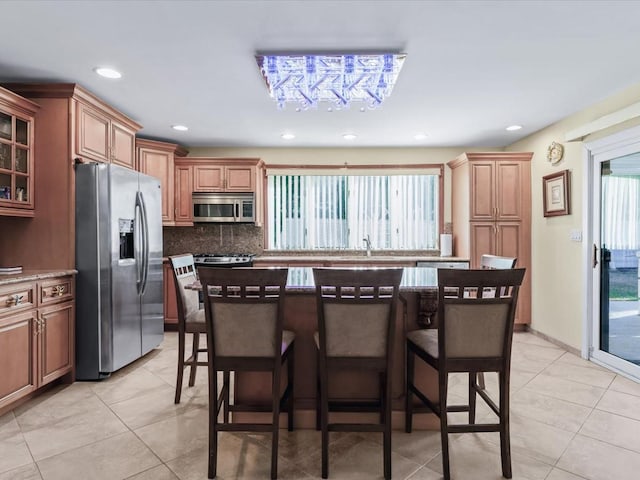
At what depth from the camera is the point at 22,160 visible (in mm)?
2928

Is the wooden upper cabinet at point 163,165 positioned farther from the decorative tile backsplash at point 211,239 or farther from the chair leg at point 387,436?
the chair leg at point 387,436

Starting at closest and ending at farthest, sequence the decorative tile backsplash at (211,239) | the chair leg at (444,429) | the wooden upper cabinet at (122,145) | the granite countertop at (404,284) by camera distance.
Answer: the chair leg at (444,429), the granite countertop at (404,284), the wooden upper cabinet at (122,145), the decorative tile backsplash at (211,239)

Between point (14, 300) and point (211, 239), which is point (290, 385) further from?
point (211, 239)

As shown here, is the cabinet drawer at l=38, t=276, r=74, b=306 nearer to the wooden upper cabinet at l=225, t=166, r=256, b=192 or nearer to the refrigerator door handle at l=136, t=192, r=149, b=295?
the refrigerator door handle at l=136, t=192, r=149, b=295

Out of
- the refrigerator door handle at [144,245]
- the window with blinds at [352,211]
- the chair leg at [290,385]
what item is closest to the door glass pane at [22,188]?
the refrigerator door handle at [144,245]

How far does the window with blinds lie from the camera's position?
5289 millimetres

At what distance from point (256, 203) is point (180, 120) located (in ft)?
4.52

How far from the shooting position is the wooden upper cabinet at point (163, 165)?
4.42m

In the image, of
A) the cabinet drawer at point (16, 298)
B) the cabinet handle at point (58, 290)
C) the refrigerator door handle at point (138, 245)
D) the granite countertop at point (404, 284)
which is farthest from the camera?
the refrigerator door handle at point (138, 245)

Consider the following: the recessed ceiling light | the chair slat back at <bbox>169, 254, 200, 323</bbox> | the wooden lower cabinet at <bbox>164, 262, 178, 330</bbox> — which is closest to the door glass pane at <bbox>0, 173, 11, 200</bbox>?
the recessed ceiling light

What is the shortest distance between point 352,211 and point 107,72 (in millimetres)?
3369

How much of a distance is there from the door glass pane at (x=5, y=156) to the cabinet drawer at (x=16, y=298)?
96 centimetres

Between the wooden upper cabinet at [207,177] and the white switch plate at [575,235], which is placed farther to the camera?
the wooden upper cabinet at [207,177]

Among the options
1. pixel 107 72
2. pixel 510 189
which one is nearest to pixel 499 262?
pixel 510 189
